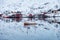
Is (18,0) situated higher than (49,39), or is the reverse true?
(18,0)

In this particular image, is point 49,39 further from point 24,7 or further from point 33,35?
point 24,7

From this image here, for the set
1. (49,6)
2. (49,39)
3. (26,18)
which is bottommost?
(49,39)

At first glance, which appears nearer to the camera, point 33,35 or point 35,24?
point 33,35

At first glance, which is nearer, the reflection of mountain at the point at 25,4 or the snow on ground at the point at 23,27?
the snow on ground at the point at 23,27

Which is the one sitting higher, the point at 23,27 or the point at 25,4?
the point at 25,4

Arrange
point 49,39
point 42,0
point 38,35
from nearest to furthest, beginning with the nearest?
point 49,39 < point 38,35 < point 42,0

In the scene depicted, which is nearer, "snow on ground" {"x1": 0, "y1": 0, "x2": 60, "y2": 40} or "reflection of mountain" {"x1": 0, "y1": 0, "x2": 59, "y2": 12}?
"snow on ground" {"x1": 0, "y1": 0, "x2": 60, "y2": 40}

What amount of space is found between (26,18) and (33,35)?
298 millimetres

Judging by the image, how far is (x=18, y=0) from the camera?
194cm

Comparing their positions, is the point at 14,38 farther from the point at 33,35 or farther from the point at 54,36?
the point at 54,36

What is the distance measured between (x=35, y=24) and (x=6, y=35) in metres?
0.42

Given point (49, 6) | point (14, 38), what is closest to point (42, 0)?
point (49, 6)

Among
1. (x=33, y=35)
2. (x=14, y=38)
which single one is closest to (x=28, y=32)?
(x=33, y=35)

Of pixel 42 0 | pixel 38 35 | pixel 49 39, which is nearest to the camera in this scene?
pixel 49 39
